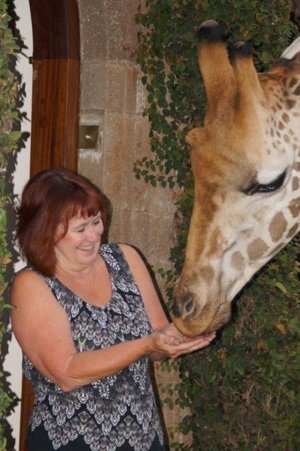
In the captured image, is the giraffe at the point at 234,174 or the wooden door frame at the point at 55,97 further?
the wooden door frame at the point at 55,97

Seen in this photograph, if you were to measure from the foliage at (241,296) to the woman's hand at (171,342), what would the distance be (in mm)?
1935

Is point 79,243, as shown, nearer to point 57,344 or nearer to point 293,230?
point 57,344

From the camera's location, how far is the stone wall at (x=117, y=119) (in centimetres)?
461

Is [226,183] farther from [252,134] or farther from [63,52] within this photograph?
[63,52]

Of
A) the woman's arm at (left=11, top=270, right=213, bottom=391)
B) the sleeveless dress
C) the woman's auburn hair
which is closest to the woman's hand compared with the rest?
the woman's arm at (left=11, top=270, right=213, bottom=391)

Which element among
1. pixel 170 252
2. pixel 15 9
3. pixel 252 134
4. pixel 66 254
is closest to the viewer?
pixel 252 134

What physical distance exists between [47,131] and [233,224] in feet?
6.86

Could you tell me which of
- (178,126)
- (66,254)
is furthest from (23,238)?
(178,126)

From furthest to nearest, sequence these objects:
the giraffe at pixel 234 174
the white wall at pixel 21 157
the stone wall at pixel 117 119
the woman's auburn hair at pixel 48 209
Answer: the stone wall at pixel 117 119
the white wall at pixel 21 157
the woman's auburn hair at pixel 48 209
the giraffe at pixel 234 174

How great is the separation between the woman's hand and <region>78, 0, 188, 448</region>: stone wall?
2.02 metres

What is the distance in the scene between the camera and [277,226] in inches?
110

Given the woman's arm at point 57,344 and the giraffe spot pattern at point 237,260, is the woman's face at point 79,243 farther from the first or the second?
the giraffe spot pattern at point 237,260

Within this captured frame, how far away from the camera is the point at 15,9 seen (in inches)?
177

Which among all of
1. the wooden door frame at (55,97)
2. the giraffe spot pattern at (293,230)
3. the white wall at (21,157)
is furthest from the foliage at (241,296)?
the giraffe spot pattern at (293,230)
